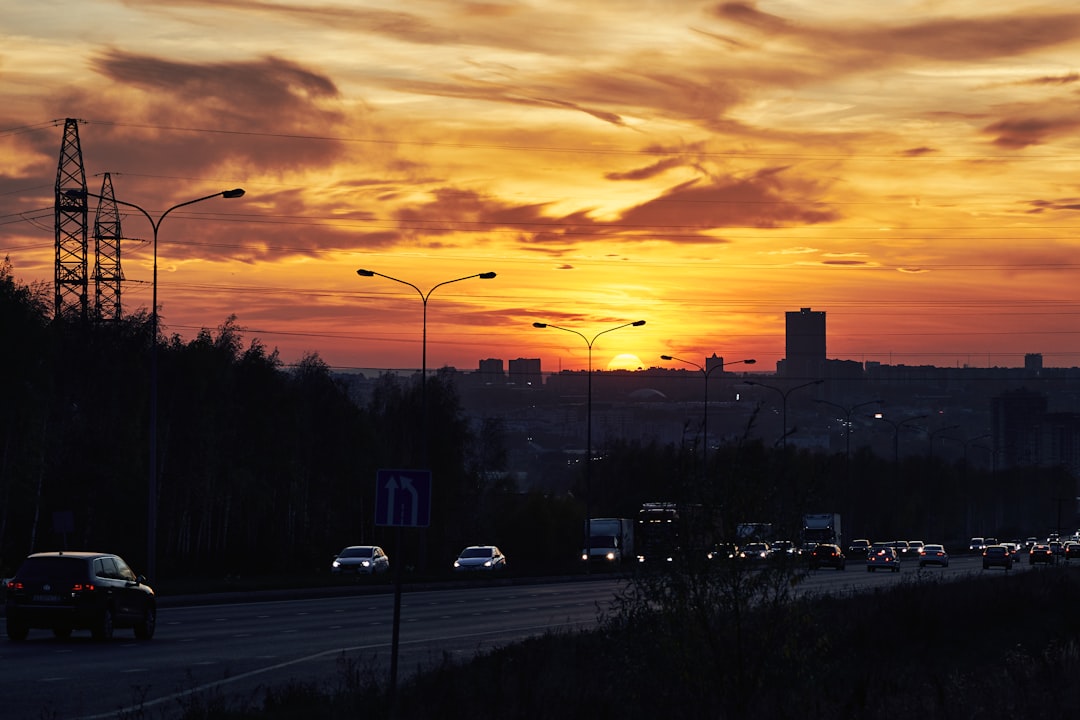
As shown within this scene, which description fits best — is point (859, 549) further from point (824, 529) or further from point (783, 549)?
point (783, 549)

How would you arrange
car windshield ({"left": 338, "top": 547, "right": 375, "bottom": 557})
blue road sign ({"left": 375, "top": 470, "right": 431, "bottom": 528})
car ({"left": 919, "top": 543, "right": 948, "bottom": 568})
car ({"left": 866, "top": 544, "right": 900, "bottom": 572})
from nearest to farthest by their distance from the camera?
blue road sign ({"left": 375, "top": 470, "right": 431, "bottom": 528}) → car windshield ({"left": 338, "top": 547, "right": 375, "bottom": 557}) → car ({"left": 866, "top": 544, "right": 900, "bottom": 572}) → car ({"left": 919, "top": 543, "right": 948, "bottom": 568})

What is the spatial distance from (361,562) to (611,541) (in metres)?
24.1

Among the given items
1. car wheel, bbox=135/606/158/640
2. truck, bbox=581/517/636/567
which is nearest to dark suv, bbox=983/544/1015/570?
truck, bbox=581/517/636/567

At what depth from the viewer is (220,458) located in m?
88.2

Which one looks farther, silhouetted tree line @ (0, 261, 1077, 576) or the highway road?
silhouetted tree line @ (0, 261, 1077, 576)

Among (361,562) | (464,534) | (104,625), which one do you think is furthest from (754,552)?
(464,534)

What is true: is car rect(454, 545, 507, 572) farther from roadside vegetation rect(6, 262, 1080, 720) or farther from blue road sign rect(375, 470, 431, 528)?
blue road sign rect(375, 470, 431, 528)

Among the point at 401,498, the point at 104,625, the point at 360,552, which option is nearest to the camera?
the point at 401,498

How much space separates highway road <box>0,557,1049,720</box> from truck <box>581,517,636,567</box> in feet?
127

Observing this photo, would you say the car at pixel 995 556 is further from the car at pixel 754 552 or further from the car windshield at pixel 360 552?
the car at pixel 754 552

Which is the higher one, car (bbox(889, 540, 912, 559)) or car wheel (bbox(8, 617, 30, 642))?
car wheel (bbox(8, 617, 30, 642))

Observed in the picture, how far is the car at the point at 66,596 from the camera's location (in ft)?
94.3

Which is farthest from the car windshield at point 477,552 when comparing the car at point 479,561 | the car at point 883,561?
the car at point 883,561

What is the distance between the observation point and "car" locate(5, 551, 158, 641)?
28.7 m
